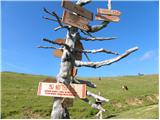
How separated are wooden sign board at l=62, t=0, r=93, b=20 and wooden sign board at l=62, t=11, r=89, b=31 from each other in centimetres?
13

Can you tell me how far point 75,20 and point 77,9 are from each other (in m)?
0.33

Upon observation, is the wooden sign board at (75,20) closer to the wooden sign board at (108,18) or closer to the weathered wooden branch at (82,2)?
the wooden sign board at (108,18)

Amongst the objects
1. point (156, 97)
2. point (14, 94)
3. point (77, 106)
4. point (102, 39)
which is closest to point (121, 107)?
point (77, 106)

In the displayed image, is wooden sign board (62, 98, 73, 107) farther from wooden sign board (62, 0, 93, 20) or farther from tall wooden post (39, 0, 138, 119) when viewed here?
wooden sign board (62, 0, 93, 20)

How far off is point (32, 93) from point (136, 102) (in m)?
13.0

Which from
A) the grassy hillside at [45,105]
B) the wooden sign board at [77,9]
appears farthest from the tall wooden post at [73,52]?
the grassy hillside at [45,105]

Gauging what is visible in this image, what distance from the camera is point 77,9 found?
25.5 ft

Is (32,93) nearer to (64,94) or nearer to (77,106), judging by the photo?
(77,106)

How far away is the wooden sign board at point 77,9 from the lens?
7469 millimetres

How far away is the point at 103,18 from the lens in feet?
26.3

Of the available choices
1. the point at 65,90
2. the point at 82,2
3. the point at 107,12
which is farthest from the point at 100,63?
the point at 82,2

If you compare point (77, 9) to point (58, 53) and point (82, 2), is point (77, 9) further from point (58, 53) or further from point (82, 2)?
point (58, 53)

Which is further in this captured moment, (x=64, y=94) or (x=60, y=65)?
(x=60, y=65)

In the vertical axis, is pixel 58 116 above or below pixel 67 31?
below
